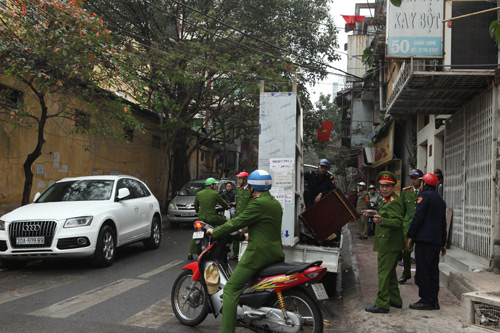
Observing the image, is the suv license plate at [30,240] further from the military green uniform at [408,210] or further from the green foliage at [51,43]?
the military green uniform at [408,210]

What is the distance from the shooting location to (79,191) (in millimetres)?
9461

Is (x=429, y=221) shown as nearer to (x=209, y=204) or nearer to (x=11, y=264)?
(x=209, y=204)

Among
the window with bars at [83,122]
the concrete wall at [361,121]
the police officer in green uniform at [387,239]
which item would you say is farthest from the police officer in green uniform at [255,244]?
the concrete wall at [361,121]

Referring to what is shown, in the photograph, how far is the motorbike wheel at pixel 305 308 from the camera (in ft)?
13.5

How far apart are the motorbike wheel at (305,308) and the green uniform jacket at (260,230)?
0.38m

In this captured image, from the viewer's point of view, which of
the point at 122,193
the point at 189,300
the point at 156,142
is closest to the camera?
the point at 189,300

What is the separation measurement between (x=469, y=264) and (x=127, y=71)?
8.73 meters

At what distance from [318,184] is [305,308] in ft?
14.2

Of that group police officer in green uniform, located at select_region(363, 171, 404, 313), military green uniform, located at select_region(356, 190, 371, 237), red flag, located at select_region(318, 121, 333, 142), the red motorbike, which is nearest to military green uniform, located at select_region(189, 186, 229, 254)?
police officer in green uniform, located at select_region(363, 171, 404, 313)

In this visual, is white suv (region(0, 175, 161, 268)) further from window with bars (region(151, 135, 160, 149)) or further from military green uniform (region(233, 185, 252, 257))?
window with bars (region(151, 135, 160, 149))

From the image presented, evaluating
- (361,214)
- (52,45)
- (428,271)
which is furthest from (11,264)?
(361,214)

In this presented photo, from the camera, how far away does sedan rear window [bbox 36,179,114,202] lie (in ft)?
30.5

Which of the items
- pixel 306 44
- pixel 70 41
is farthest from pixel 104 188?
pixel 306 44

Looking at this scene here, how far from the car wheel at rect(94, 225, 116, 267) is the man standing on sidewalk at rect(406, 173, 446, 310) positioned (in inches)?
214
